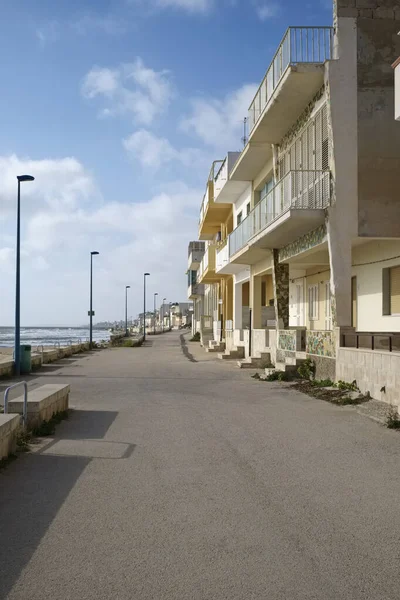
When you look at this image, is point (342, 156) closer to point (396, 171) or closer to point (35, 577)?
point (396, 171)

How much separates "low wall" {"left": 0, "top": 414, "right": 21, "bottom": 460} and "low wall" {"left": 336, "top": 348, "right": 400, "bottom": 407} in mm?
7026

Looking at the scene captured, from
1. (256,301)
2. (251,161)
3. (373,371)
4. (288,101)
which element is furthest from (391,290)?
(256,301)

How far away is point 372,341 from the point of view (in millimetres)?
14531

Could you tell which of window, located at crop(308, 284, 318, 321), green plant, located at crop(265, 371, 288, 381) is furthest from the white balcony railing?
green plant, located at crop(265, 371, 288, 381)

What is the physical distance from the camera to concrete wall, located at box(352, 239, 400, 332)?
1844 cm

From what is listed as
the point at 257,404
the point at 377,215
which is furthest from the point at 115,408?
the point at 377,215

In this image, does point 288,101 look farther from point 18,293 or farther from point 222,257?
point 222,257

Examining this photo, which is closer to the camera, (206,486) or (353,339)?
(206,486)

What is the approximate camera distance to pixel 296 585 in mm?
4129

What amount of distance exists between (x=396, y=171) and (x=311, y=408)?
686 cm

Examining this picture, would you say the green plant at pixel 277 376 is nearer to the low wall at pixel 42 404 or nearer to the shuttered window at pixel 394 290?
the shuttered window at pixel 394 290

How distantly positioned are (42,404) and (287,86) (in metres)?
11.4

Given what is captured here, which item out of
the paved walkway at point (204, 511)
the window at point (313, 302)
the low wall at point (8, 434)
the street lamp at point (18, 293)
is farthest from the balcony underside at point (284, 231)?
the low wall at point (8, 434)

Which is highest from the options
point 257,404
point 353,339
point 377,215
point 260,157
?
point 260,157
